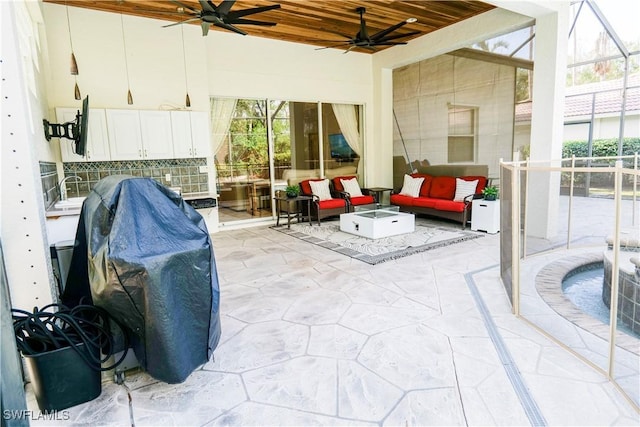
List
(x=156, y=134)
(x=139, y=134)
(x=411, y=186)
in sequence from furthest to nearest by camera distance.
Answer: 1. (x=411, y=186)
2. (x=156, y=134)
3. (x=139, y=134)

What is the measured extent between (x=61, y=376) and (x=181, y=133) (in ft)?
15.0

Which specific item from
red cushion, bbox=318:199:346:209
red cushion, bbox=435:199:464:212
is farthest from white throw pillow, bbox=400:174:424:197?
Result: red cushion, bbox=318:199:346:209

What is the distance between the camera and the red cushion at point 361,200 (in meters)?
7.19

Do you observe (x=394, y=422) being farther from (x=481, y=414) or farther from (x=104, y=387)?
(x=104, y=387)

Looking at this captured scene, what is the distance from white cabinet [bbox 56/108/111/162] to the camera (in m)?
5.03

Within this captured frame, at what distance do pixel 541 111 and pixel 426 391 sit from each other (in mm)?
4618

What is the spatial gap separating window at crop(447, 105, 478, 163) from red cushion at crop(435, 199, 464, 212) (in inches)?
43.8

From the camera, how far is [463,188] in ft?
21.1

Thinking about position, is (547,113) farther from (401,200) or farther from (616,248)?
(616,248)

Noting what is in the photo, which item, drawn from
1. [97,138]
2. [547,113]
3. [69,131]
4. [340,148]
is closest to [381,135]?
[340,148]

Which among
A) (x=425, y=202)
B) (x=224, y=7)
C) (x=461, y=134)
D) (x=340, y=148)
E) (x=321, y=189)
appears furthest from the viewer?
(x=340, y=148)

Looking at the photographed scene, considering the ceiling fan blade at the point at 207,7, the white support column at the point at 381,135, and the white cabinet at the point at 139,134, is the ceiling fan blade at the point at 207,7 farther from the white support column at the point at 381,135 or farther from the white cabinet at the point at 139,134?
the white support column at the point at 381,135

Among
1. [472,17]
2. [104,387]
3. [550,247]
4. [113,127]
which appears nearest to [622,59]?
[472,17]

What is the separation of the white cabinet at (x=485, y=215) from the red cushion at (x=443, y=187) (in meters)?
0.72
